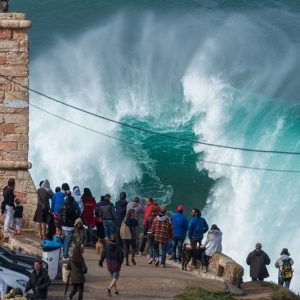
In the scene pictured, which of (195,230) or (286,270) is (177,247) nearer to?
(195,230)

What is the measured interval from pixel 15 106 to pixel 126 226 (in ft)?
13.3

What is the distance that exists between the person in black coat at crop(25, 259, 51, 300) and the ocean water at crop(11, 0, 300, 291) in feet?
37.8

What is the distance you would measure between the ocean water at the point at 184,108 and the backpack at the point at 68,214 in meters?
7.82

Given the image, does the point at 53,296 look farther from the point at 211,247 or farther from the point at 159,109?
the point at 159,109

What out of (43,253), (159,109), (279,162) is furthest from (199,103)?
(43,253)

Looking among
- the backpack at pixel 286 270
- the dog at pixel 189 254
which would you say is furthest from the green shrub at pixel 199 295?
the backpack at pixel 286 270

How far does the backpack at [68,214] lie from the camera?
30531mm

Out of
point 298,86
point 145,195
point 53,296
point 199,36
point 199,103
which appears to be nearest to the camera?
point 53,296

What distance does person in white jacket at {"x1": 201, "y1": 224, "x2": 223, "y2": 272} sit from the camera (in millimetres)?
31172

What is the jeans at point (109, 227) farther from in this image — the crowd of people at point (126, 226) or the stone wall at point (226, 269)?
the stone wall at point (226, 269)

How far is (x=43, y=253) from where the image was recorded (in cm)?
2900

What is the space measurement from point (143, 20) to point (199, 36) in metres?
3.45

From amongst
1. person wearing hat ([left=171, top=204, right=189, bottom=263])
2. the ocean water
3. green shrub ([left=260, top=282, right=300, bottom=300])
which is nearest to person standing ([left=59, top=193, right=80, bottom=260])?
person wearing hat ([left=171, top=204, right=189, bottom=263])

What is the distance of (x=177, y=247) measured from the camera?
105 feet
